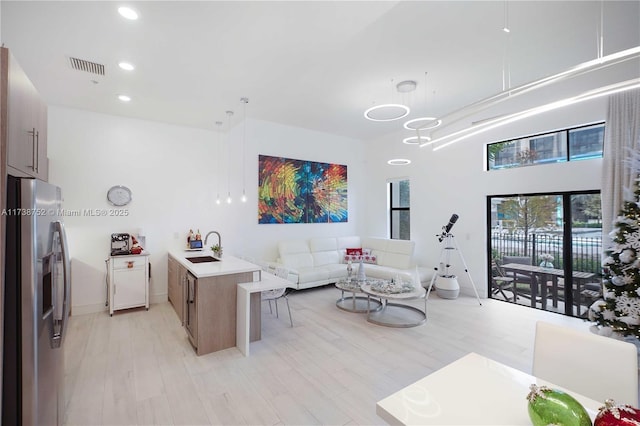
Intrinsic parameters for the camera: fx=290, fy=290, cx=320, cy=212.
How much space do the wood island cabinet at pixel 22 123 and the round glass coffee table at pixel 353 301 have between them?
3.64m

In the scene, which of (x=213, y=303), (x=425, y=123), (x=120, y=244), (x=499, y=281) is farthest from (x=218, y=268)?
(x=499, y=281)

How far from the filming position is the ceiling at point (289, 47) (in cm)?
242

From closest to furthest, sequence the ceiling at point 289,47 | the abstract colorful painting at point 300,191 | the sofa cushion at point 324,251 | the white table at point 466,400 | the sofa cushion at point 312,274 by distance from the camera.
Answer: the white table at point 466,400 < the ceiling at point 289,47 < the sofa cushion at point 312,274 < the abstract colorful painting at point 300,191 < the sofa cushion at point 324,251

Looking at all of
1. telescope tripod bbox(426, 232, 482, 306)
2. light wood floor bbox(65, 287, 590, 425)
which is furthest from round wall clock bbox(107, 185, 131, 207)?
telescope tripod bbox(426, 232, 482, 306)

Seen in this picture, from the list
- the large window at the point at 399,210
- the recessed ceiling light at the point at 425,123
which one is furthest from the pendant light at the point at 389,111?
the large window at the point at 399,210

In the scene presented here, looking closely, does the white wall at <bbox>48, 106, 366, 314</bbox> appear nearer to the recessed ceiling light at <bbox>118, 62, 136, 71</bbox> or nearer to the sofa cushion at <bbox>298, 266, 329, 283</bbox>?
the sofa cushion at <bbox>298, 266, 329, 283</bbox>

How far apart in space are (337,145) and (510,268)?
174 inches

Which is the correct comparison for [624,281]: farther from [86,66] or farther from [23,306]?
[86,66]

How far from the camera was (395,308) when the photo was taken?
4.64 metres

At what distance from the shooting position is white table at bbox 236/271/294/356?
3.10m

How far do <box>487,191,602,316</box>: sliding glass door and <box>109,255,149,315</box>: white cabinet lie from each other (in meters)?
5.84

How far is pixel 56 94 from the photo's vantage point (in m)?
3.81

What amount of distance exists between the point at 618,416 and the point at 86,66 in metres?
4.60

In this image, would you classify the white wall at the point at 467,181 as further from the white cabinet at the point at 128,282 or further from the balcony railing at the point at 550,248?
the white cabinet at the point at 128,282
